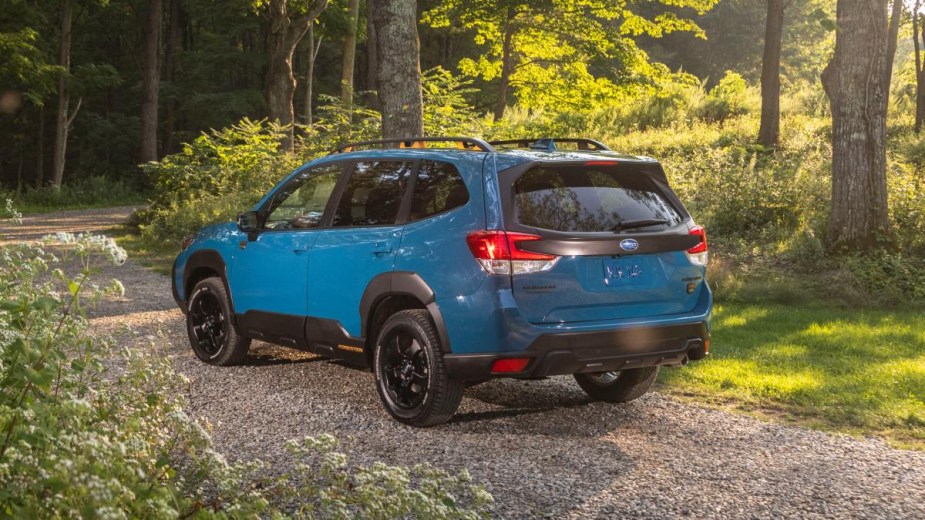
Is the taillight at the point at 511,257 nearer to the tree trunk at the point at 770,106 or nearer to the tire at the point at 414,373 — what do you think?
the tire at the point at 414,373

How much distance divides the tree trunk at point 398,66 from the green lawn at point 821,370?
4.31 meters

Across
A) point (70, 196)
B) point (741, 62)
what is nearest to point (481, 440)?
point (70, 196)

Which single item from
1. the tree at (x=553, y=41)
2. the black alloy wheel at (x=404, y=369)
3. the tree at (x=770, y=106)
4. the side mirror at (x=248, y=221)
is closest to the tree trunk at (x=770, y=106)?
the tree at (x=770, y=106)

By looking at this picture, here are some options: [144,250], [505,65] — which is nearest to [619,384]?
[144,250]

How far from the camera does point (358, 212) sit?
714 centimetres

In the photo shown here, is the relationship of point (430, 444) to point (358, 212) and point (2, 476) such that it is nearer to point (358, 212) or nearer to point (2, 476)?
point (358, 212)

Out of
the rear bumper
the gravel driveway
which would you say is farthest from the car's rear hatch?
the gravel driveway

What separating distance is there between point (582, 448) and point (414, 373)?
48.1 inches

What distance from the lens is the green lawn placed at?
7.08 metres

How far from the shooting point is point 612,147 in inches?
1040

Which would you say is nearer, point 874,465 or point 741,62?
point 874,465

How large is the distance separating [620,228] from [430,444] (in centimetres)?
177

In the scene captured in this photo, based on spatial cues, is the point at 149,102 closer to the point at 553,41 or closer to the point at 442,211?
the point at 553,41

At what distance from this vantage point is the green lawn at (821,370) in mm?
7078
